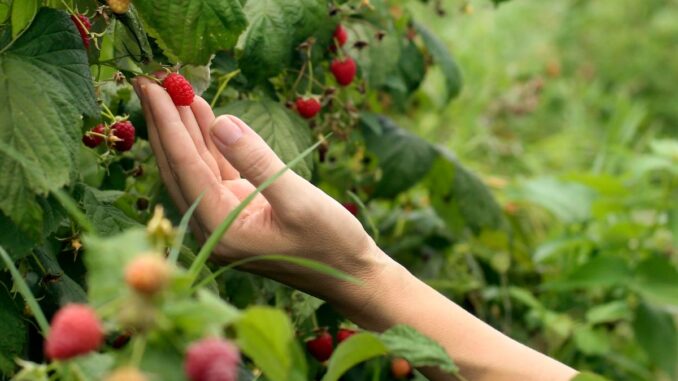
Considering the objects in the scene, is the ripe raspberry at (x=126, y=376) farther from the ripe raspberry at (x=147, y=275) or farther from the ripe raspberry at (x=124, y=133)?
the ripe raspberry at (x=124, y=133)

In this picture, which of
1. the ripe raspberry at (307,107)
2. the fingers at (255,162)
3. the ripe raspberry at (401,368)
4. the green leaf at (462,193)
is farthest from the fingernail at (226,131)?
the green leaf at (462,193)

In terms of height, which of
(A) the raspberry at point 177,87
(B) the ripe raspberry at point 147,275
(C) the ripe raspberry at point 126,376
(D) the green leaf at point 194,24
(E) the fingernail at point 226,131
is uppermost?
(B) the ripe raspberry at point 147,275

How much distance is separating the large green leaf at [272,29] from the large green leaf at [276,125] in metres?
0.06

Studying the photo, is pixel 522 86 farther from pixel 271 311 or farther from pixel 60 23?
pixel 271 311

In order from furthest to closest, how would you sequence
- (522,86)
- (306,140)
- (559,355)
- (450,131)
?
(522,86)
(450,131)
(559,355)
(306,140)

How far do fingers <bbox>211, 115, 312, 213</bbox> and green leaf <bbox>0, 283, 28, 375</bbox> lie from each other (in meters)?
0.27

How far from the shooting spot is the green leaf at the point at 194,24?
42.9 inches

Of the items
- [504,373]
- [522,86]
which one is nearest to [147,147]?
[504,373]

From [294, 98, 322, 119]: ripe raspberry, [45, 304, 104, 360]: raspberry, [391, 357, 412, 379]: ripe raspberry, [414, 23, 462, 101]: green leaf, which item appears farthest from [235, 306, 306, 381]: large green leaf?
[414, 23, 462, 101]: green leaf

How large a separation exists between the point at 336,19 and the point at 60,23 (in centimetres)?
57

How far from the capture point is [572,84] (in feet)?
18.2

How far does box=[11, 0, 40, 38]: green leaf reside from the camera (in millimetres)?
1084

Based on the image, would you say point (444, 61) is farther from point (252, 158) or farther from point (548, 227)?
point (548, 227)

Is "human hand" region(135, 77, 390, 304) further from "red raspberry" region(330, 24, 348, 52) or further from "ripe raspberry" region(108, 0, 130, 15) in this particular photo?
"red raspberry" region(330, 24, 348, 52)
